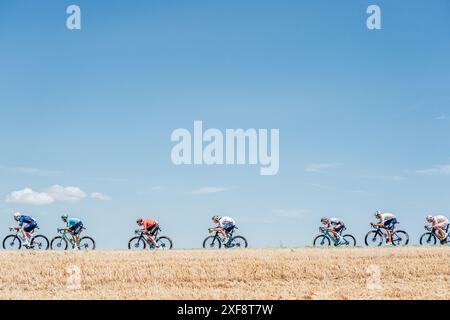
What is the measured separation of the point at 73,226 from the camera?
27.8m

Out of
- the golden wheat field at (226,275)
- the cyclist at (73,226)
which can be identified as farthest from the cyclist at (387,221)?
the cyclist at (73,226)

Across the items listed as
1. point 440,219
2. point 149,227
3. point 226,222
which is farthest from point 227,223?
point 440,219

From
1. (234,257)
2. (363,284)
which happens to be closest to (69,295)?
(234,257)

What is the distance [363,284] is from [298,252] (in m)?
5.86

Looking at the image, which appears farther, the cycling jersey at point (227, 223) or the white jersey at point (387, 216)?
the white jersey at point (387, 216)

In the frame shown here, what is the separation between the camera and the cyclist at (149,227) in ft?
91.6

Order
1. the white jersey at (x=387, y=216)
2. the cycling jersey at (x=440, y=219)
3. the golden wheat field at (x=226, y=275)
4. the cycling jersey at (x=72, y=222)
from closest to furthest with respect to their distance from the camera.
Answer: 1. the golden wheat field at (x=226, y=275)
2. the cycling jersey at (x=72, y=222)
3. the white jersey at (x=387, y=216)
4. the cycling jersey at (x=440, y=219)

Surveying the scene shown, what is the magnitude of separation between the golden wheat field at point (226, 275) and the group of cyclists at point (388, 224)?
17.4 ft

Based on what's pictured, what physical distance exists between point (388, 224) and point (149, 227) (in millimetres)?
12171

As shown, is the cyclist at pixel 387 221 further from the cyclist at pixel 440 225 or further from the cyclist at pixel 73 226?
the cyclist at pixel 73 226

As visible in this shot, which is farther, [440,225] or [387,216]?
[440,225]

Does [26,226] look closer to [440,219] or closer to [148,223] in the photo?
[148,223]
